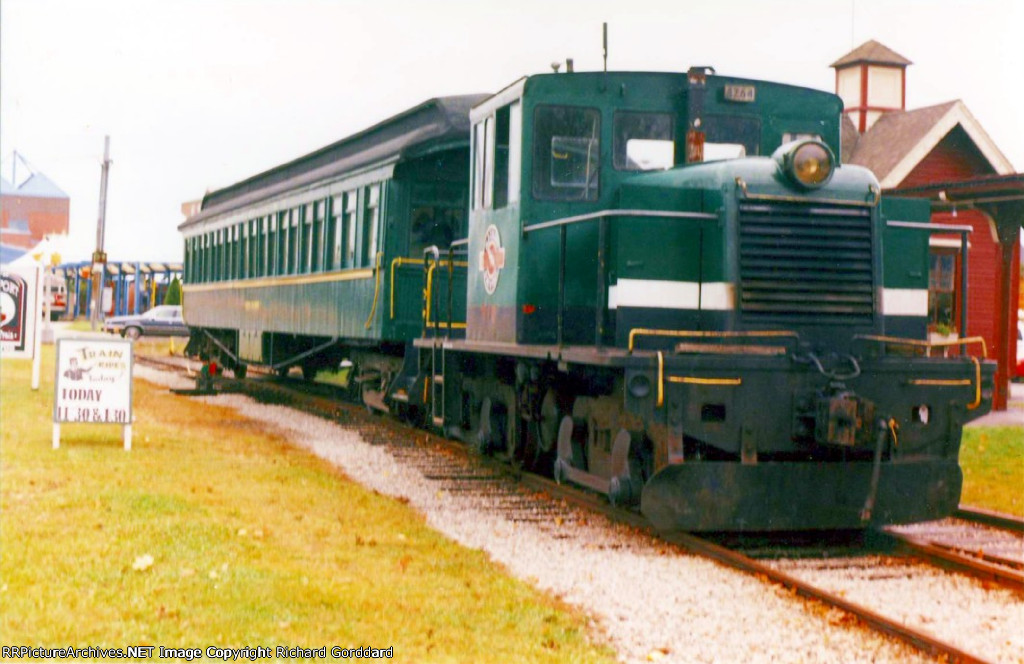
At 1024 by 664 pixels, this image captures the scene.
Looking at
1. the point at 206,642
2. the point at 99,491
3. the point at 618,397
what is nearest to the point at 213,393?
the point at 99,491

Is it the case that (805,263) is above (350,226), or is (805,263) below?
below

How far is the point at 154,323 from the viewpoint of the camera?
45.4 m

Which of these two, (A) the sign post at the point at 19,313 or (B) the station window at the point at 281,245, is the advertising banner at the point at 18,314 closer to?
(A) the sign post at the point at 19,313

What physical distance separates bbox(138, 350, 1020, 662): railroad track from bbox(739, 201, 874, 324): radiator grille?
1553mm

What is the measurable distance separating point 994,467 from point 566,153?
5.52 m

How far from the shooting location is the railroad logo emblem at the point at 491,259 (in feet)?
32.4

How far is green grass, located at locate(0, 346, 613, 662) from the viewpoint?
5.49m

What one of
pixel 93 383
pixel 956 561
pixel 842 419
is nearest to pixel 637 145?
pixel 842 419

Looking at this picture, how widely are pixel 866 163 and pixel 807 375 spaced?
1184cm

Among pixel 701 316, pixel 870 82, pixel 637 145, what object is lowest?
pixel 701 316

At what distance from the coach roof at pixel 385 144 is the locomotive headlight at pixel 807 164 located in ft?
20.8

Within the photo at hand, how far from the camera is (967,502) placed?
33.3 feet

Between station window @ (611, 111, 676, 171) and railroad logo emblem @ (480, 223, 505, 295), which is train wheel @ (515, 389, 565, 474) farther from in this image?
station window @ (611, 111, 676, 171)

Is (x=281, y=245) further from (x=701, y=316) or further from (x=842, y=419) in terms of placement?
(x=842, y=419)
